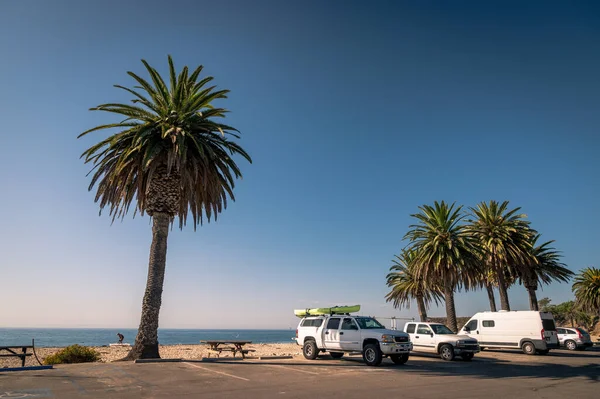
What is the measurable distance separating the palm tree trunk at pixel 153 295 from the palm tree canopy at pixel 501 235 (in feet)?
93.3

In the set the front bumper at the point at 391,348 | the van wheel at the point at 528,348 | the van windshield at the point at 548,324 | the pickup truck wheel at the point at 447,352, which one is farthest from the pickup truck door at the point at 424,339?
the van windshield at the point at 548,324

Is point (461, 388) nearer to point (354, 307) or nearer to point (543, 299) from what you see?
point (354, 307)

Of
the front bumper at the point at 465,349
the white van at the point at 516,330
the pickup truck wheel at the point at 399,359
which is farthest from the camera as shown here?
the white van at the point at 516,330

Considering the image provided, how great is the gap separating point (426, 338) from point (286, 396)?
601 inches

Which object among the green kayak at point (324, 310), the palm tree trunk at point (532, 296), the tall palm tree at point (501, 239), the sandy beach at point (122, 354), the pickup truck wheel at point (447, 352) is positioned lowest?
the sandy beach at point (122, 354)

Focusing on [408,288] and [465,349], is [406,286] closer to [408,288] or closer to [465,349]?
[408,288]

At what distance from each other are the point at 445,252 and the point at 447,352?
1267 cm

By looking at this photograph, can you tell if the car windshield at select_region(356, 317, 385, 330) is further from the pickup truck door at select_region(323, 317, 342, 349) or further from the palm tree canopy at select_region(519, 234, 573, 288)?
the palm tree canopy at select_region(519, 234, 573, 288)

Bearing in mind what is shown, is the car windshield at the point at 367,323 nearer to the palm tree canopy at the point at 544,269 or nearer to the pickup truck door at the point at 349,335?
the pickup truck door at the point at 349,335

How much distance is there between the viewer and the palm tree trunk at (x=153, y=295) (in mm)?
18375

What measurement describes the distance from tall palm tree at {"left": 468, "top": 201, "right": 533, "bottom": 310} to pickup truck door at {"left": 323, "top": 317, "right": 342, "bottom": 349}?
22223 mm

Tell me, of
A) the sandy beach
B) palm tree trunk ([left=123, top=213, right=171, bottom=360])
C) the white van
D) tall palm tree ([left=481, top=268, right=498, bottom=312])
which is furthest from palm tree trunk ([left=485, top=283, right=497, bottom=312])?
palm tree trunk ([left=123, top=213, right=171, bottom=360])

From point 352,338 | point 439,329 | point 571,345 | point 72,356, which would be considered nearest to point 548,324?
point 439,329

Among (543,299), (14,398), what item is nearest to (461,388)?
(14,398)
